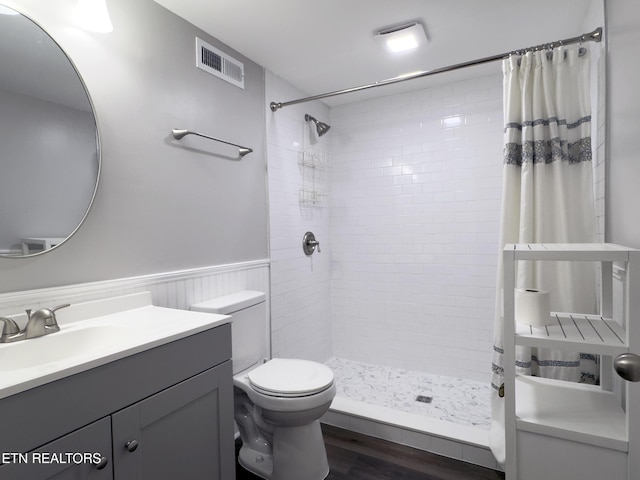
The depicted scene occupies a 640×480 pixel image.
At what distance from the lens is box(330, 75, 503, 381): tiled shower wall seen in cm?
270

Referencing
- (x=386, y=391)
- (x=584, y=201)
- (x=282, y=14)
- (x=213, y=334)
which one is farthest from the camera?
(x=386, y=391)

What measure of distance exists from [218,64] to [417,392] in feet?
8.57

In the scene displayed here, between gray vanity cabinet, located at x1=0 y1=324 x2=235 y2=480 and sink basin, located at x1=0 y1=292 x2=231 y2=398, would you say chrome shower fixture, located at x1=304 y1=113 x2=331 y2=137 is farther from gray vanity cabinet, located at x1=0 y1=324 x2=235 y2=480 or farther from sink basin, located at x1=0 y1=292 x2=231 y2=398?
gray vanity cabinet, located at x1=0 y1=324 x2=235 y2=480

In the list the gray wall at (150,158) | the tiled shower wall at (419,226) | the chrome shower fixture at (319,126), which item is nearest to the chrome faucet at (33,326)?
the gray wall at (150,158)

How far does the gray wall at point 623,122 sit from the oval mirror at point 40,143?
2.04 metres

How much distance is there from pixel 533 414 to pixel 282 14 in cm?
210

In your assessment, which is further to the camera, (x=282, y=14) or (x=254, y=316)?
(x=254, y=316)

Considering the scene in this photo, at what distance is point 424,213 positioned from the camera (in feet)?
9.55

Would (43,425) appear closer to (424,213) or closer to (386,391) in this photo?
(386,391)

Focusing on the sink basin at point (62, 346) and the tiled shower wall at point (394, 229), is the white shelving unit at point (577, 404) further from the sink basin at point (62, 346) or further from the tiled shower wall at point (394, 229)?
the tiled shower wall at point (394, 229)

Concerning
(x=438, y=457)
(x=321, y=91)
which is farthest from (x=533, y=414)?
(x=321, y=91)

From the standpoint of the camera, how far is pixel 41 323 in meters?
1.20

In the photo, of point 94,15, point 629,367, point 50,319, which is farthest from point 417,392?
point 94,15

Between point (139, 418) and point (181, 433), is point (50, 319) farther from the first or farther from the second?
point (181, 433)
